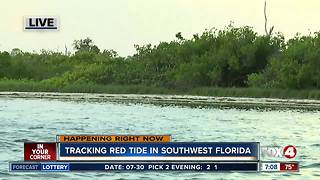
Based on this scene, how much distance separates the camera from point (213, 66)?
155 ft

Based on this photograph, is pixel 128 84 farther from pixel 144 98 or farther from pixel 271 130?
pixel 271 130

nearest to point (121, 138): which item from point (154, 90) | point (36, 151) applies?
point (36, 151)

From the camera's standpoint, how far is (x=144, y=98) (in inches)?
1510

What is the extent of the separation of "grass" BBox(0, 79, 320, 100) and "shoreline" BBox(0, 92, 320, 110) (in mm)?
741

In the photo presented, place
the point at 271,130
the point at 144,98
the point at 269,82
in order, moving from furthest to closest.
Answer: the point at 269,82, the point at 144,98, the point at 271,130

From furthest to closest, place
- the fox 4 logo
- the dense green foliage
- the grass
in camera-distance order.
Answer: the dense green foliage < the grass < the fox 4 logo

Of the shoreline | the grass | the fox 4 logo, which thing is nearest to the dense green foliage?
the grass

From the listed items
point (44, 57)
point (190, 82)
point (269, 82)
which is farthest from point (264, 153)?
point (44, 57)

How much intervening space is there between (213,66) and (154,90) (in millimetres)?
7102

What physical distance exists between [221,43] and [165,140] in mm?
44288

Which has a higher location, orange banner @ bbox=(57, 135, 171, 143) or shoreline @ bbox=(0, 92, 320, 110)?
orange banner @ bbox=(57, 135, 171, 143)
